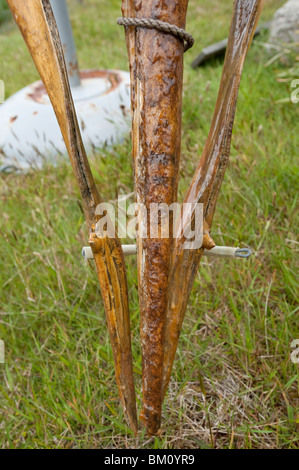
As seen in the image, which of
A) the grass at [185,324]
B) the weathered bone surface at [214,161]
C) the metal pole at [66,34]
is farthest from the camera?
the metal pole at [66,34]

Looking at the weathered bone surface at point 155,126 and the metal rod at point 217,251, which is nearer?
the weathered bone surface at point 155,126

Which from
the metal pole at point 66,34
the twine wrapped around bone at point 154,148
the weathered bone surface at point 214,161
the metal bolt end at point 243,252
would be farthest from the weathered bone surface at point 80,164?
the metal pole at point 66,34

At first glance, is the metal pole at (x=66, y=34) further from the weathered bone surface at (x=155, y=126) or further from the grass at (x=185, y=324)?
the weathered bone surface at (x=155, y=126)

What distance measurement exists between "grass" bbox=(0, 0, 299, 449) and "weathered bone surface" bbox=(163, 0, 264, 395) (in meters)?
0.25

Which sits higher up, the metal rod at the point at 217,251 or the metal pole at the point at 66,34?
the metal pole at the point at 66,34

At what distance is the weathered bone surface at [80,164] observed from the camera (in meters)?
0.87

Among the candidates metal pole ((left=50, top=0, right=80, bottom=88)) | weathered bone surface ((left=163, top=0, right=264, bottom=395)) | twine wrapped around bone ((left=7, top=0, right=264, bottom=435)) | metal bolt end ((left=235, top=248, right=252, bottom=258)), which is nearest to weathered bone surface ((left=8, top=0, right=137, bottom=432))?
twine wrapped around bone ((left=7, top=0, right=264, bottom=435))

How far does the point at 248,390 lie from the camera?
3.84ft

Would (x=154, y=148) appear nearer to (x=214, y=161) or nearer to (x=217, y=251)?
(x=214, y=161)

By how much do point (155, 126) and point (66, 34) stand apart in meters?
2.03

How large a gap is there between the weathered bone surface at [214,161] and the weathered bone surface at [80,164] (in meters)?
0.12

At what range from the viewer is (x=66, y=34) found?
252 centimetres

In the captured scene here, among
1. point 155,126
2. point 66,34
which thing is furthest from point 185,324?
point 66,34
